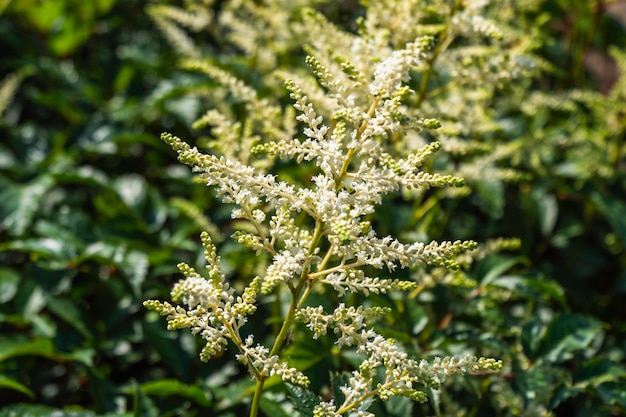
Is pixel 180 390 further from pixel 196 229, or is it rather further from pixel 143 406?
pixel 196 229

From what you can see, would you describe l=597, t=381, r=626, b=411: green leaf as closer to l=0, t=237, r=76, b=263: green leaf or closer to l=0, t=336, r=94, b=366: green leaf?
l=0, t=336, r=94, b=366: green leaf

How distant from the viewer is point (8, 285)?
2824mm

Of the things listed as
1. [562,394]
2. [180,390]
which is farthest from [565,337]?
[180,390]

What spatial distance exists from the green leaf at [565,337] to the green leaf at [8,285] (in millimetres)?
1889

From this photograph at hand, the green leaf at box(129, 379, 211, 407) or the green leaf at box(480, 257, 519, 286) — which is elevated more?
the green leaf at box(480, 257, 519, 286)

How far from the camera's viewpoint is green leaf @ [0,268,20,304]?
9.18 ft

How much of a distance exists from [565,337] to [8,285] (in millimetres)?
1990

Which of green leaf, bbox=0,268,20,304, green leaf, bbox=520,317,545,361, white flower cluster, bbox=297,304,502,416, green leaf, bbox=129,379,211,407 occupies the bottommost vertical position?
green leaf, bbox=0,268,20,304

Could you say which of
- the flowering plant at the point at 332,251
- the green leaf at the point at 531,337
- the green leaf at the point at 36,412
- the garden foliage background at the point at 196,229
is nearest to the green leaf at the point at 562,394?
the garden foliage background at the point at 196,229

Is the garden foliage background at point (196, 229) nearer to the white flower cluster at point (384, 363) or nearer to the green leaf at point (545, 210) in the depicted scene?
the green leaf at point (545, 210)

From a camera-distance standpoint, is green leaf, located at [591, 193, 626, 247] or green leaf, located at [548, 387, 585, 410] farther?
green leaf, located at [591, 193, 626, 247]

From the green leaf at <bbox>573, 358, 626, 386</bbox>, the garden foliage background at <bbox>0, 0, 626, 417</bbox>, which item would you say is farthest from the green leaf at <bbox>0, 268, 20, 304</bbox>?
the green leaf at <bbox>573, 358, 626, 386</bbox>

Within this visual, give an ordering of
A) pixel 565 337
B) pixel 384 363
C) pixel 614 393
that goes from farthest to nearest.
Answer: pixel 565 337
pixel 614 393
pixel 384 363

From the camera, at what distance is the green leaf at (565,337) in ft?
7.58
